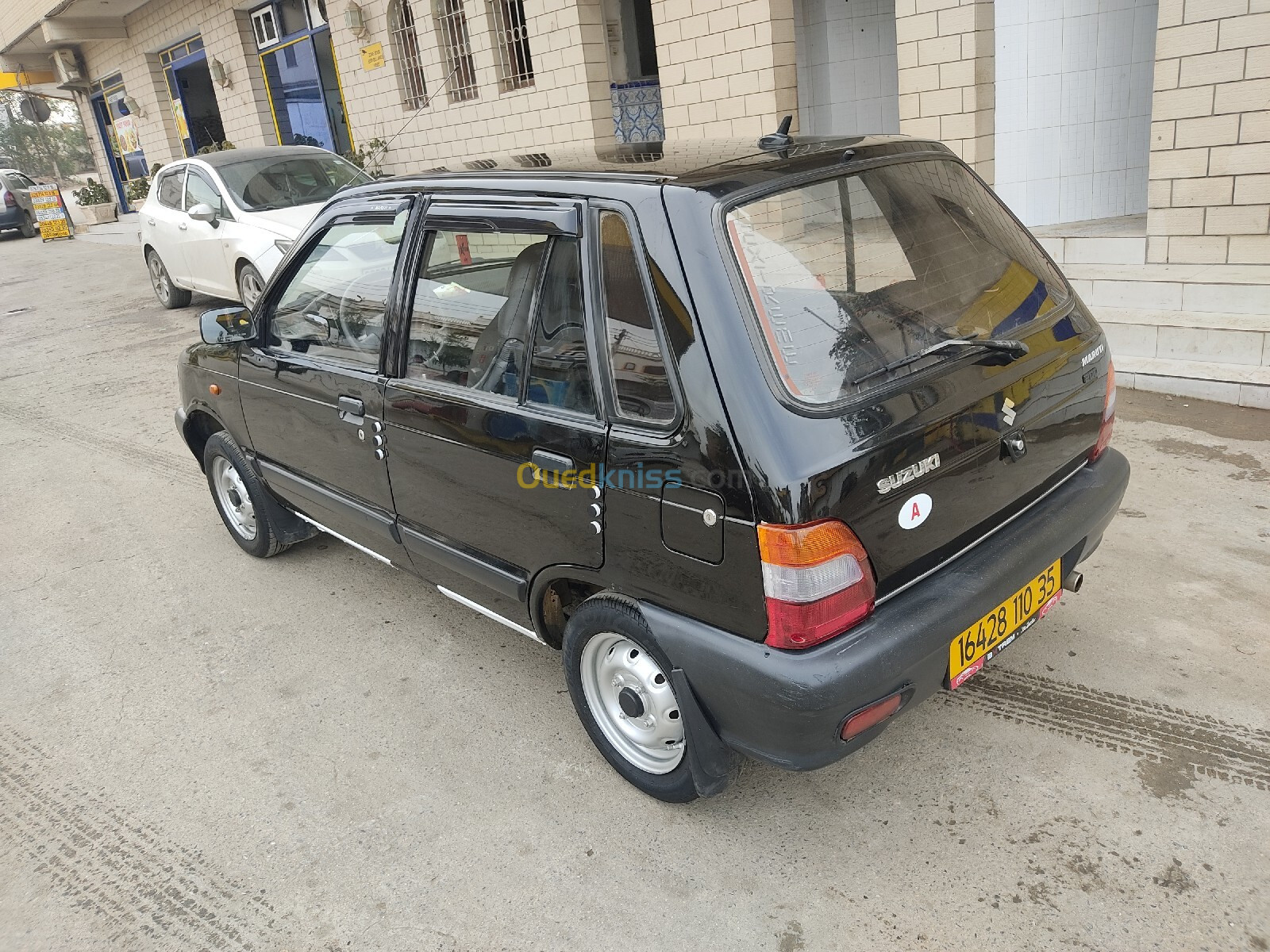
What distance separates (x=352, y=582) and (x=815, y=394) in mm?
2877

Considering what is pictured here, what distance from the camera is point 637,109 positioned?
10.4 m

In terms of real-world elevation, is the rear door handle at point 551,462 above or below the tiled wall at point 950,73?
below

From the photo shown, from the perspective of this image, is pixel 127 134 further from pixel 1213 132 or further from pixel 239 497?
pixel 1213 132

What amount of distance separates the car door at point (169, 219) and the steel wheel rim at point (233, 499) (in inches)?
251

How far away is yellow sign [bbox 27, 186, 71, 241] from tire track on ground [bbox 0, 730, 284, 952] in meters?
23.8

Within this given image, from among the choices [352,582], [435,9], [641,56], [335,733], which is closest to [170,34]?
[435,9]

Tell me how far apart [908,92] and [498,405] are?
5646 millimetres

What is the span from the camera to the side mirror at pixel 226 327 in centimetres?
391

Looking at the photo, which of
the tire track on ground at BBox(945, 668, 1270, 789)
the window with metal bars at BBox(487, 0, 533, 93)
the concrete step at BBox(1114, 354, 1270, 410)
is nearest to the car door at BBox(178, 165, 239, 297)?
the window with metal bars at BBox(487, 0, 533, 93)

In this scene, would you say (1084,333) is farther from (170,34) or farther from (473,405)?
(170,34)

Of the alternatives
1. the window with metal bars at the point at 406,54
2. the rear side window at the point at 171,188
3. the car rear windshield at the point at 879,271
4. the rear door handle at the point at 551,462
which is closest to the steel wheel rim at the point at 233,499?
the rear door handle at the point at 551,462

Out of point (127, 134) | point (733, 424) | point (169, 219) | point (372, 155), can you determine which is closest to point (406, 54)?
point (372, 155)

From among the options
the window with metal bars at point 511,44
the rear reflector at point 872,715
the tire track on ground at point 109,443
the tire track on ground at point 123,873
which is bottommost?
the tire track on ground at point 123,873

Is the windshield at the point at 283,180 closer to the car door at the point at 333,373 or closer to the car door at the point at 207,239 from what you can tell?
the car door at the point at 207,239
